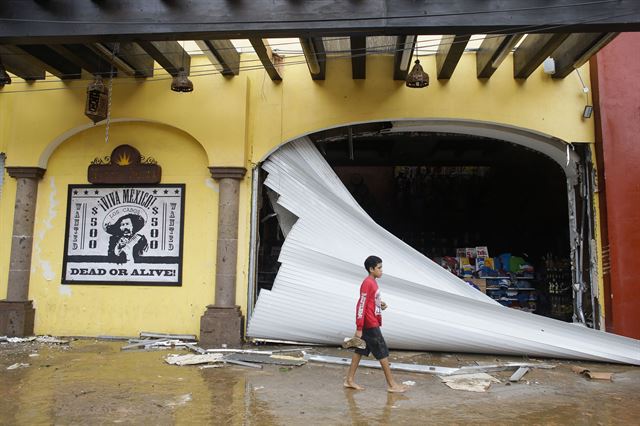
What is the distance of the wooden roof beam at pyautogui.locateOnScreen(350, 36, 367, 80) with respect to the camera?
733 cm

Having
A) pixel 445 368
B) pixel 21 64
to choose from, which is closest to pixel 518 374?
pixel 445 368

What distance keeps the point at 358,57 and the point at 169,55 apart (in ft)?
9.61

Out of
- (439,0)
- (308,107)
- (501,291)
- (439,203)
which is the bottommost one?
(501,291)

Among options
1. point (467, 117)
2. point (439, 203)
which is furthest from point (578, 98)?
point (439, 203)

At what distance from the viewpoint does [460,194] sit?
13.0 meters

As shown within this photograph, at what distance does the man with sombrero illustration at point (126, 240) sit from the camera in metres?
8.39

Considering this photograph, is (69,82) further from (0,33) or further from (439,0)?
(439,0)

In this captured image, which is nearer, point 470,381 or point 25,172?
point 470,381

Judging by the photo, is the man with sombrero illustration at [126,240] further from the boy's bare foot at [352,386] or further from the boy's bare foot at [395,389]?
the boy's bare foot at [395,389]

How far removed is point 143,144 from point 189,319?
3134 millimetres

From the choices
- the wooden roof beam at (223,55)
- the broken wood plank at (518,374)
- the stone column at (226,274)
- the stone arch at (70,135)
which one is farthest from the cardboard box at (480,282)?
the wooden roof beam at (223,55)

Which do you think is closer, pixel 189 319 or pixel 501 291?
pixel 189 319

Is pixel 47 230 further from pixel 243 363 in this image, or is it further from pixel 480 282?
pixel 480 282

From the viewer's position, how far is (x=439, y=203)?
42.7ft
